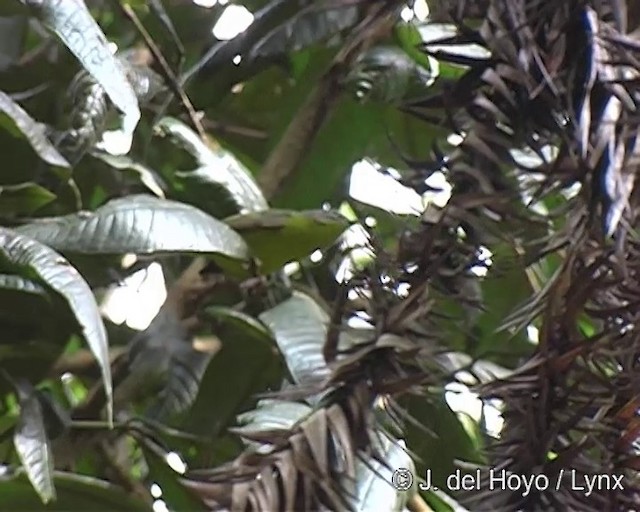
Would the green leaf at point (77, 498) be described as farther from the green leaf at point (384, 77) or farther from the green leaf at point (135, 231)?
the green leaf at point (384, 77)

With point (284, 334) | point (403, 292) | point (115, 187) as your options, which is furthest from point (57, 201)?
point (403, 292)

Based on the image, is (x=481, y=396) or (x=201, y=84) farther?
(x=201, y=84)

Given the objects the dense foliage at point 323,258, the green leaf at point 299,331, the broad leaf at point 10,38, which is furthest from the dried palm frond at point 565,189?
the broad leaf at point 10,38

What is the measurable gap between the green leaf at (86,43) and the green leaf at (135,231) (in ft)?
0.19

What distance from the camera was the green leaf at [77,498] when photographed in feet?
1.51

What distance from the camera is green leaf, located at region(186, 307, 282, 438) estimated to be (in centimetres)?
59

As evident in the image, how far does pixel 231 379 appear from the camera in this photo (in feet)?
1.94

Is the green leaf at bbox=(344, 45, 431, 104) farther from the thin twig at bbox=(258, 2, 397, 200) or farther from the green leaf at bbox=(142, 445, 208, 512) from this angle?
the green leaf at bbox=(142, 445, 208, 512)

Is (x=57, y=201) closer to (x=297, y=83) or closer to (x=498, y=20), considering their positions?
(x=297, y=83)

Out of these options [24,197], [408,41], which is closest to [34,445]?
[24,197]

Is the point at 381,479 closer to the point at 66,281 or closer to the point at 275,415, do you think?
the point at 275,415

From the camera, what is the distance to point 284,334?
1.66 ft

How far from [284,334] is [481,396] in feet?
0.49

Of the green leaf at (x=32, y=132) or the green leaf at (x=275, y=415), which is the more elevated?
the green leaf at (x=32, y=132)
